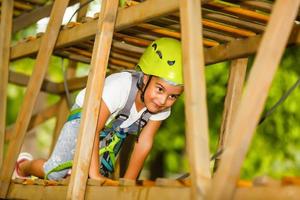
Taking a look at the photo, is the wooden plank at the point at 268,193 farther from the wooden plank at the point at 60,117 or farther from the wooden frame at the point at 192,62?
the wooden plank at the point at 60,117

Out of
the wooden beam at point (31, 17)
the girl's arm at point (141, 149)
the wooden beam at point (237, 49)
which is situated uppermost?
the wooden beam at point (31, 17)

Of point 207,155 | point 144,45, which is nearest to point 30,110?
point 144,45

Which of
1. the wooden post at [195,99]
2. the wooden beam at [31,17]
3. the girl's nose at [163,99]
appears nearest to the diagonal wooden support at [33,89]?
the girl's nose at [163,99]

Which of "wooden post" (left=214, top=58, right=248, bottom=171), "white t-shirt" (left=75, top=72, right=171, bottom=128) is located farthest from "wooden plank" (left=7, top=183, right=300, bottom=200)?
"wooden post" (left=214, top=58, right=248, bottom=171)

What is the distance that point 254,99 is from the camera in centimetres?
353

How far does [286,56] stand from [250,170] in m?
2.87

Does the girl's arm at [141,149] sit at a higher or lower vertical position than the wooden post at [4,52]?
lower

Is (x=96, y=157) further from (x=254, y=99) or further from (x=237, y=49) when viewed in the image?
(x=254, y=99)

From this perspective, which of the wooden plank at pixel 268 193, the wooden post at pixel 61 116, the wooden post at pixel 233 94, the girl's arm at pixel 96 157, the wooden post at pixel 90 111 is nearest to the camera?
the wooden plank at pixel 268 193

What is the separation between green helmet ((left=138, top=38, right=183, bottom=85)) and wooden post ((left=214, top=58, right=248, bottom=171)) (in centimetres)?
78

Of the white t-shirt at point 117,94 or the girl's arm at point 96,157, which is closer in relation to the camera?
the girl's arm at point 96,157

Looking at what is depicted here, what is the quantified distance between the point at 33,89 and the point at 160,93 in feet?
4.49

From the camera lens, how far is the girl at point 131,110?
564 centimetres

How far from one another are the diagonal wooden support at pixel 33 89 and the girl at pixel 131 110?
327 millimetres
